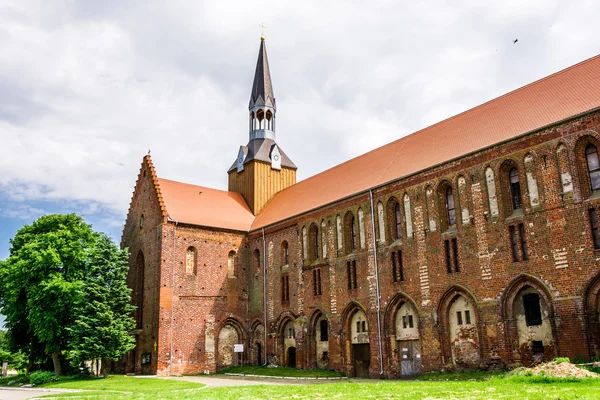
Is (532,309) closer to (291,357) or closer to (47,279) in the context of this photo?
(291,357)

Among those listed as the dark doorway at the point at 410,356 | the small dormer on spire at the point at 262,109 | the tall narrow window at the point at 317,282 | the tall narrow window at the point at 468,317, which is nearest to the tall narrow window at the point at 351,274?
the tall narrow window at the point at 317,282

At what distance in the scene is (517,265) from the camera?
22.5 m

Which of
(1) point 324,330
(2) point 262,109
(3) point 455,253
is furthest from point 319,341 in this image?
(2) point 262,109

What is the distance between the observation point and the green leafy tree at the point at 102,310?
31391mm

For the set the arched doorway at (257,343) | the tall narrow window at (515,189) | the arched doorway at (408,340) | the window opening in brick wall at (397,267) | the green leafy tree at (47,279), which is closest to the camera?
the tall narrow window at (515,189)

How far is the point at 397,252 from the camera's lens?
2823cm

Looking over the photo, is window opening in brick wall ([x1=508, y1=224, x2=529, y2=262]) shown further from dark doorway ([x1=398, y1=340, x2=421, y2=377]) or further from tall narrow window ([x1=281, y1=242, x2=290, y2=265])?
tall narrow window ([x1=281, y1=242, x2=290, y2=265])

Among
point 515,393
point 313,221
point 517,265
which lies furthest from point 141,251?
point 515,393

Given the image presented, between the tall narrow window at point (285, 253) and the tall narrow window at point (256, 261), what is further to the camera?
the tall narrow window at point (256, 261)

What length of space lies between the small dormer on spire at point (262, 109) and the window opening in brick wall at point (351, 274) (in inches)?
781

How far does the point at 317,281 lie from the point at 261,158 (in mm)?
15357

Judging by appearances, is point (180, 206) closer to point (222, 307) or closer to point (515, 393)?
point (222, 307)

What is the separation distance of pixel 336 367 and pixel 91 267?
16.2 m

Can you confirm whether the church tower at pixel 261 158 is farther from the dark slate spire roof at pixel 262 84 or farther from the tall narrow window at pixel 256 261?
the tall narrow window at pixel 256 261
